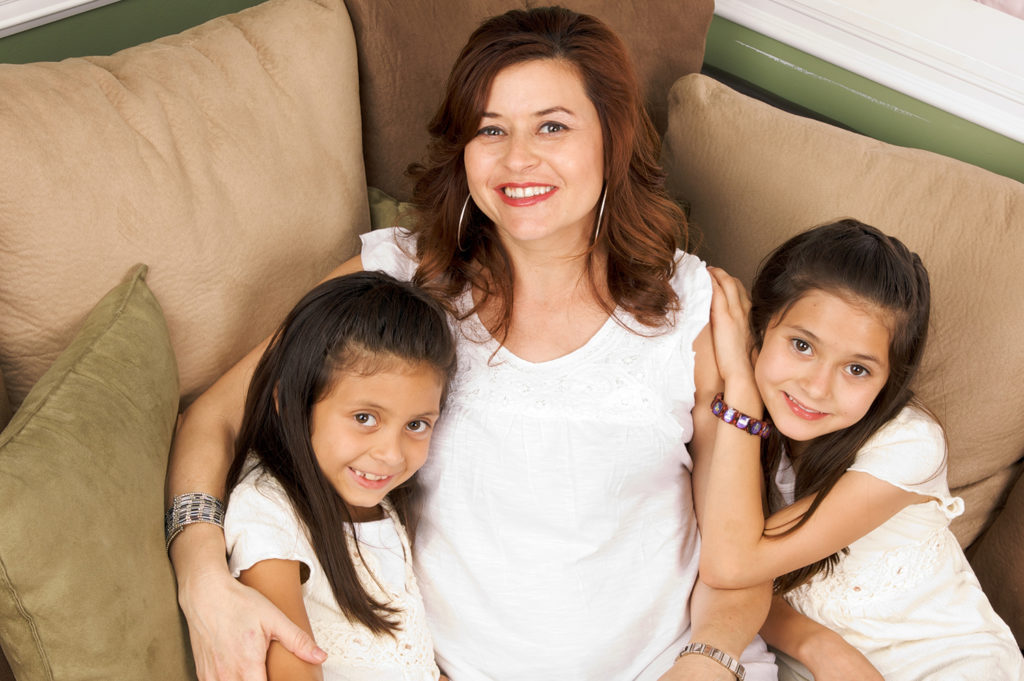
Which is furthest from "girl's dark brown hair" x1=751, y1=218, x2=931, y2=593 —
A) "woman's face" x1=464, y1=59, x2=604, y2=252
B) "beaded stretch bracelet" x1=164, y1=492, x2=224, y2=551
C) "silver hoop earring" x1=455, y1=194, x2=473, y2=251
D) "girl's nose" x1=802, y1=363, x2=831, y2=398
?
"beaded stretch bracelet" x1=164, y1=492, x2=224, y2=551

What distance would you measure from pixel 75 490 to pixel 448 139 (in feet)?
2.63

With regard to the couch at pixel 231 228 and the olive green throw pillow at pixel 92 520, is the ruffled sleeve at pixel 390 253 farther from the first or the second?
the olive green throw pillow at pixel 92 520

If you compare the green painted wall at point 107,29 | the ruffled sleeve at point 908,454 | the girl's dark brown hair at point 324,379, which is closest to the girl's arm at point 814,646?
the ruffled sleeve at point 908,454

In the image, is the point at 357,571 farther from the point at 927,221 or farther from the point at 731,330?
the point at 927,221

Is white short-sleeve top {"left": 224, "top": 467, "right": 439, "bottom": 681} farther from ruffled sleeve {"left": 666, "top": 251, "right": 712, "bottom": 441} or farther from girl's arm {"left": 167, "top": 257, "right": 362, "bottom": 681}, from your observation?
ruffled sleeve {"left": 666, "top": 251, "right": 712, "bottom": 441}

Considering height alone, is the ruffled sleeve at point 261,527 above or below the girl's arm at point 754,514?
above

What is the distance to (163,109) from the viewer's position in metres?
1.34

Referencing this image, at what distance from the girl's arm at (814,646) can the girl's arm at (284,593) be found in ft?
2.51

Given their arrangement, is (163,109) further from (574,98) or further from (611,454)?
(611,454)

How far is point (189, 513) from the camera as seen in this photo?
1191 millimetres

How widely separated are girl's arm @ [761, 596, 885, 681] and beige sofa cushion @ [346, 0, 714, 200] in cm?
101

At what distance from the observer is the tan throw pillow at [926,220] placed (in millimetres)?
1478

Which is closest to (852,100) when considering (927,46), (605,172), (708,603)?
(927,46)

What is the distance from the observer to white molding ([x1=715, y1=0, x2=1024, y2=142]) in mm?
1838
